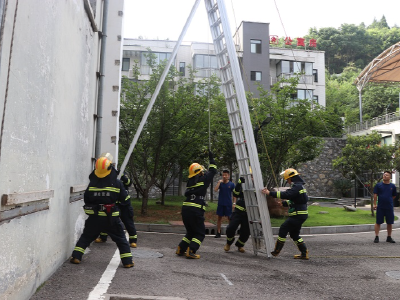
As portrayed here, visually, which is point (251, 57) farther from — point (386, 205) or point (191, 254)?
point (191, 254)

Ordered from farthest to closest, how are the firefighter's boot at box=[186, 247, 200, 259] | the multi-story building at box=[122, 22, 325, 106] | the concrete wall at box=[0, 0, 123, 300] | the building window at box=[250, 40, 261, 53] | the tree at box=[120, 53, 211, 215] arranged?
the building window at box=[250, 40, 261, 53]
the multi-story building at box=[122, 22, 325, 106]
the tree at box=[120, 53, 211, 215]
the firefighter's boot at box=[186, 247, 200, 259]
the concrete wall at box=[0, 0, 123, 300]

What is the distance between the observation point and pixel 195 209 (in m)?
7.54

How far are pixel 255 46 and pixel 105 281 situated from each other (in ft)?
120

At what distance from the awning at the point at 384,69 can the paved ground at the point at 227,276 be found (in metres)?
23.9

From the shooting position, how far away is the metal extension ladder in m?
7.73

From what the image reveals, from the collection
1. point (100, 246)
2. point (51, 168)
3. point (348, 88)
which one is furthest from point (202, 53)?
point (51, 168)

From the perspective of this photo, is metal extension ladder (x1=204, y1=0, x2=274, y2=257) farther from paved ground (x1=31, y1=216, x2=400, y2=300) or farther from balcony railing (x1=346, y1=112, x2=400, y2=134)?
balcony railing (x1=346, y1=112, x2=400, y2=134)

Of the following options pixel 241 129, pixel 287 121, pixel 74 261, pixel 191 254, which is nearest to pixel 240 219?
pixel 191 254

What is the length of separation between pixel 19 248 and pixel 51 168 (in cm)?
137

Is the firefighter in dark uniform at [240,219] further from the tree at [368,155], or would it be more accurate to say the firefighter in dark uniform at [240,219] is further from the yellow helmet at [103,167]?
the tree at [368,155]

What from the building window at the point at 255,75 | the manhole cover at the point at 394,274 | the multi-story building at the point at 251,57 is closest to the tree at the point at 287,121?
the manhole cover at the point at 394,274

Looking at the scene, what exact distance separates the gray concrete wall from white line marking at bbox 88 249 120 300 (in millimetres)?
27689

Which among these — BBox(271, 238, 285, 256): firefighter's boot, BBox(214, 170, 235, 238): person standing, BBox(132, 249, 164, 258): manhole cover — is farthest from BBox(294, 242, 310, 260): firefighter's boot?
BBox(214, 170, 235, 238): person standing

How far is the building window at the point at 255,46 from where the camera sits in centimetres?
3906
